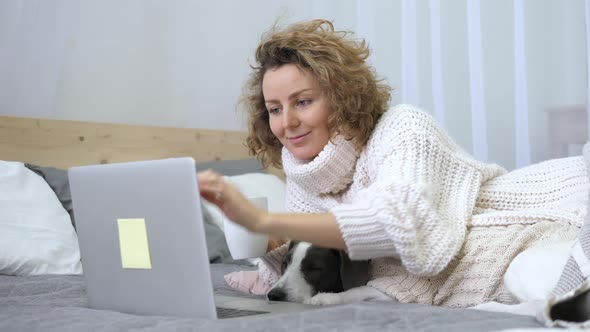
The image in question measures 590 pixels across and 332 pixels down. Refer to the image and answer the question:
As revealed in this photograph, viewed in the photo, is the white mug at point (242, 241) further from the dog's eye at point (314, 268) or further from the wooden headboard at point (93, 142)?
the wooden headboard at point (93, 142)

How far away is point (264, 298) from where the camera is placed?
162cm

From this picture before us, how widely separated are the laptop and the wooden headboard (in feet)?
3.72

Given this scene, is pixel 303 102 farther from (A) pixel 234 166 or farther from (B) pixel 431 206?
(A) pixel 234 166

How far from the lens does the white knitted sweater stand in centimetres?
129

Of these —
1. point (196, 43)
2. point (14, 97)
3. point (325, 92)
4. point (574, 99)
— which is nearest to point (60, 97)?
point (14, 97)

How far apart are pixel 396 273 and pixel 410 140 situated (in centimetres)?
30

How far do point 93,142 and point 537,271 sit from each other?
1.84 metres

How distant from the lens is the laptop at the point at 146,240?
1.17m

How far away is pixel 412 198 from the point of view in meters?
1.30

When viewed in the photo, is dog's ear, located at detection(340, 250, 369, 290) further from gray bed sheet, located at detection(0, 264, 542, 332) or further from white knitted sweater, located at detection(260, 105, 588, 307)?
gray bed sheet, located at detection(0, 264, 542, 332)

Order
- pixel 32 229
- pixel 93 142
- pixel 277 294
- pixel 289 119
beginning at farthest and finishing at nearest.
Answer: pixel 93 142 < pixel 32 229 < pixel 289 119 < pixel 277 294

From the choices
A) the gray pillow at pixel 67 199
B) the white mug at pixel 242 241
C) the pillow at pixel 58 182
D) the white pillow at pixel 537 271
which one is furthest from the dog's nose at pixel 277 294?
the pillow at pixel 58 182

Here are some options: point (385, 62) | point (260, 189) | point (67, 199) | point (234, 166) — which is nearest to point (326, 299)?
point (67, 199)

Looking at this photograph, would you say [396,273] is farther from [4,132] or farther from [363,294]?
[4,132]
